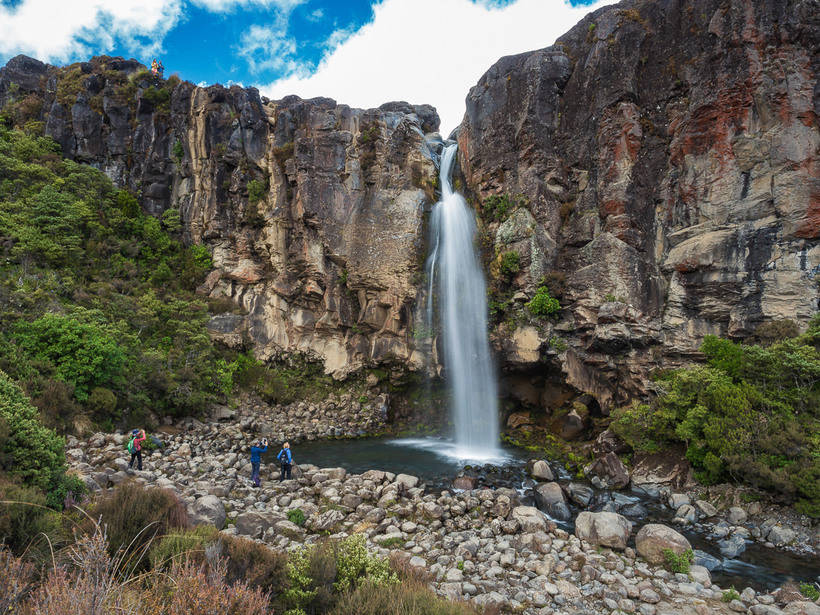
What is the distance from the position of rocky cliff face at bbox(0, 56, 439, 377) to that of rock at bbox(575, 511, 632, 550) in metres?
15.0

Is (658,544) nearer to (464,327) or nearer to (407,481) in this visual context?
(407,481)

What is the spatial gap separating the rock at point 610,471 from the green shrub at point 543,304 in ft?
25.2

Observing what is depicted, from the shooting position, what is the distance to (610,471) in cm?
1498

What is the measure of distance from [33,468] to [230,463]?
27.2ft

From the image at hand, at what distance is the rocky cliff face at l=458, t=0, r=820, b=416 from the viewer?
15867 millimetres

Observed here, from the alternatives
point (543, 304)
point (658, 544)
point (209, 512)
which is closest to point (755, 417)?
point (658, 544)

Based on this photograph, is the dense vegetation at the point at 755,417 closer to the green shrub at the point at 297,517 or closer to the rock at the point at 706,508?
the rock at the point at 706,508

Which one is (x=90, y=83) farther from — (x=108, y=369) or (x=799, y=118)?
(x=799, y=118)

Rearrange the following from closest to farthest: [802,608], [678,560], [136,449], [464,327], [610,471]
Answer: [802,608], [678,560], [136,449], [610,471], [464,327]

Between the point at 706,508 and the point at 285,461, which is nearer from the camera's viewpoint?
the point at 706,508

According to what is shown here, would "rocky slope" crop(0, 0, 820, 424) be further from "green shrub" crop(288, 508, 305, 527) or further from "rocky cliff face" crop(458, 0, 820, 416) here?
"green shrub" crop(288, 508, 305, 527)

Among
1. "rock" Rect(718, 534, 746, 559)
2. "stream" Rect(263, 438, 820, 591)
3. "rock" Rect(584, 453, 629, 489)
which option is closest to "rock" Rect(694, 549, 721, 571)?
"stream" Rect(263, 438, 820, 591)

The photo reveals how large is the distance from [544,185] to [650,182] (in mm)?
5328

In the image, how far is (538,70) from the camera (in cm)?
2302
